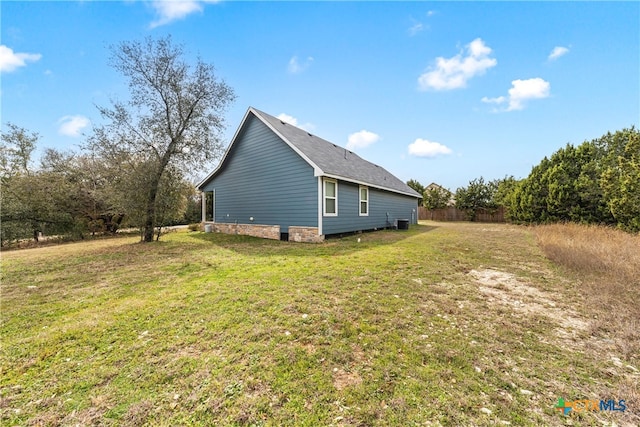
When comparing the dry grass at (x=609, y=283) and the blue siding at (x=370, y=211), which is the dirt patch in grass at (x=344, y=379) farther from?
the blue siding at (x=370, y=211)

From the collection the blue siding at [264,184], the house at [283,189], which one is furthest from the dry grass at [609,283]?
the blue siding at [264,184]

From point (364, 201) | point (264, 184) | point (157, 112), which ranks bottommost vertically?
point (364, 201)

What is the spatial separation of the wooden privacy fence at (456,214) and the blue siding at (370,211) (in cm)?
939

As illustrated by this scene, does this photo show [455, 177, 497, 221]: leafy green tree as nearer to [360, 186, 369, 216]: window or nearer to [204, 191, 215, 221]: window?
[360, 186, 369, 216]: window

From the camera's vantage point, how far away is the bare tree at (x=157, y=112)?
9.11 metres

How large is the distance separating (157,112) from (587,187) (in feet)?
75.9

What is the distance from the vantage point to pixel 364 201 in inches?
492

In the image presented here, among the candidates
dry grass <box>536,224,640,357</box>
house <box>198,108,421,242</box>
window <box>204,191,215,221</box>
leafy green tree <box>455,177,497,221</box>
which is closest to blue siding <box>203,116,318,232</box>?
house <box>198,108,421,242</box>

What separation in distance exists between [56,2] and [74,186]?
33.0 ft

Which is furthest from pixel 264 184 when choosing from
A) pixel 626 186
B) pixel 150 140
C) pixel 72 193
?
pixel 626 186

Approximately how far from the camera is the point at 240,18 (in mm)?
8906

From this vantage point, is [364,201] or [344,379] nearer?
[344,379]

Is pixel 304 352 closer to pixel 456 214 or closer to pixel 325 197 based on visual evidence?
pixel 325 197

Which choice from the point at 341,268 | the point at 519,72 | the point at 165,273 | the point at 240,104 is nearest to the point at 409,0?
the point at 519,72
